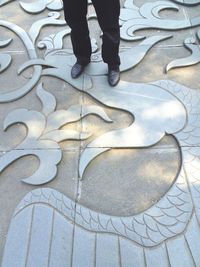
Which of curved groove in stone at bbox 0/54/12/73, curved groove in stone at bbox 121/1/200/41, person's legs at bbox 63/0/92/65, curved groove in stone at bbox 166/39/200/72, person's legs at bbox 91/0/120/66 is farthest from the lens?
curved groove in stone at bbox 121/1/200/41

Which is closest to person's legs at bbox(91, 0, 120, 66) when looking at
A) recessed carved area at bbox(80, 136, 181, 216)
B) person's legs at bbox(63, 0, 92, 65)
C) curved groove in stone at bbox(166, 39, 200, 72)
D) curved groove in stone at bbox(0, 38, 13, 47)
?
person's legs at bbox(63, 0, 92, 65)

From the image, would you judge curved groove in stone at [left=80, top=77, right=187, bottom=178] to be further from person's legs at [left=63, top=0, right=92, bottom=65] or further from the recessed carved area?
person's legs at [left=63, top=0, right=92, bottom=65]

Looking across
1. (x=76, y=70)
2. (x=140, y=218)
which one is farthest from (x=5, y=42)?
(x=140, y=218)

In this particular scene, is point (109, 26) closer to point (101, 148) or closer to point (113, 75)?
point (113, 75)

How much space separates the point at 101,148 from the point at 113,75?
0.67 m

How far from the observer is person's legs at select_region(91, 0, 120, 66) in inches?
85.6

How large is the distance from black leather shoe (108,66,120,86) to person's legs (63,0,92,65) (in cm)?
23

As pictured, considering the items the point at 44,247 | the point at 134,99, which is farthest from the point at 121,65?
the point at 44,247

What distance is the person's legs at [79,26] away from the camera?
7.51ft

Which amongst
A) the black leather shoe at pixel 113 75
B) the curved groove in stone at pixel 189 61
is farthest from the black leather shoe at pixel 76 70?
the curved groove in stone at pixel 189 61

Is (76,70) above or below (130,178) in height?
above

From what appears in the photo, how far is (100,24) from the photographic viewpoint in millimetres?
2311

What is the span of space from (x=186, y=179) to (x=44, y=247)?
90cm

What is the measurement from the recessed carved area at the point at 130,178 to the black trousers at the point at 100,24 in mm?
741
